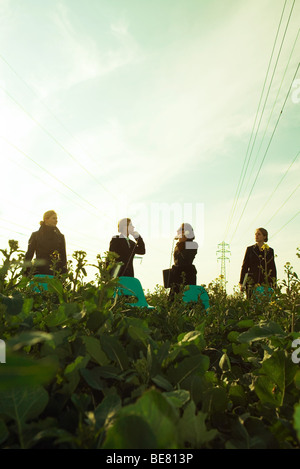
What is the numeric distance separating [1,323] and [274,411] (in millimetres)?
831

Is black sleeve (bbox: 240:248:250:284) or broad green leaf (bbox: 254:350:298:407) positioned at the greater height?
black sleeve (bbox: 240:248:250:284)

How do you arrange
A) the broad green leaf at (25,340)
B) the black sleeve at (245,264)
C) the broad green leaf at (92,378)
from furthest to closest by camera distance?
the black sleeve at (245,264) < the broad green leaf at (92,378) < the broad green leaf at (25,340)

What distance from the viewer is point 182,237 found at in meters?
9.91

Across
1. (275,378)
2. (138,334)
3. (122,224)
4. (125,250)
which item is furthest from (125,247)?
(275,378)

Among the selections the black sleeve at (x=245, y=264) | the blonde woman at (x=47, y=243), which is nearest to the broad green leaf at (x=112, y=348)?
the blonde woman at (x=47, y=243)

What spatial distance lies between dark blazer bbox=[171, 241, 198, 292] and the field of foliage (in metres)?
7.94

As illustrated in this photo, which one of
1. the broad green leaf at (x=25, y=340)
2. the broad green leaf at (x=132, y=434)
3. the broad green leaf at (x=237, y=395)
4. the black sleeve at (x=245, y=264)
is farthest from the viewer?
the black sleeve at (x=245, y=264)

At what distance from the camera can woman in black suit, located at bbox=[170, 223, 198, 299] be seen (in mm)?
9344

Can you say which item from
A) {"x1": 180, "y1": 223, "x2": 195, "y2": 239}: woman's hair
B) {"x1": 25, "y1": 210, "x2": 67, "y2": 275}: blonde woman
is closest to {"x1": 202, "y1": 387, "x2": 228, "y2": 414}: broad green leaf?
{"x1": 25, "y1": 210, "x2": 67, "y2": 275}: blonde woman

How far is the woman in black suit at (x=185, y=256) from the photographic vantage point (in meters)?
9.34

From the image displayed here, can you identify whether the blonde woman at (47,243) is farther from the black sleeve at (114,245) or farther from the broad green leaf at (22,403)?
the broad green leaf at (22,403)

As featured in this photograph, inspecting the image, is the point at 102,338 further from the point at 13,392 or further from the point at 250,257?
the point at 250,257

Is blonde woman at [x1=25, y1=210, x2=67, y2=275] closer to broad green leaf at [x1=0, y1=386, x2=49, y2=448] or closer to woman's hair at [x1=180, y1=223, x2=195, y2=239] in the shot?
woman's hair at [x1=180, y1=223, x2=195, y2=239]
